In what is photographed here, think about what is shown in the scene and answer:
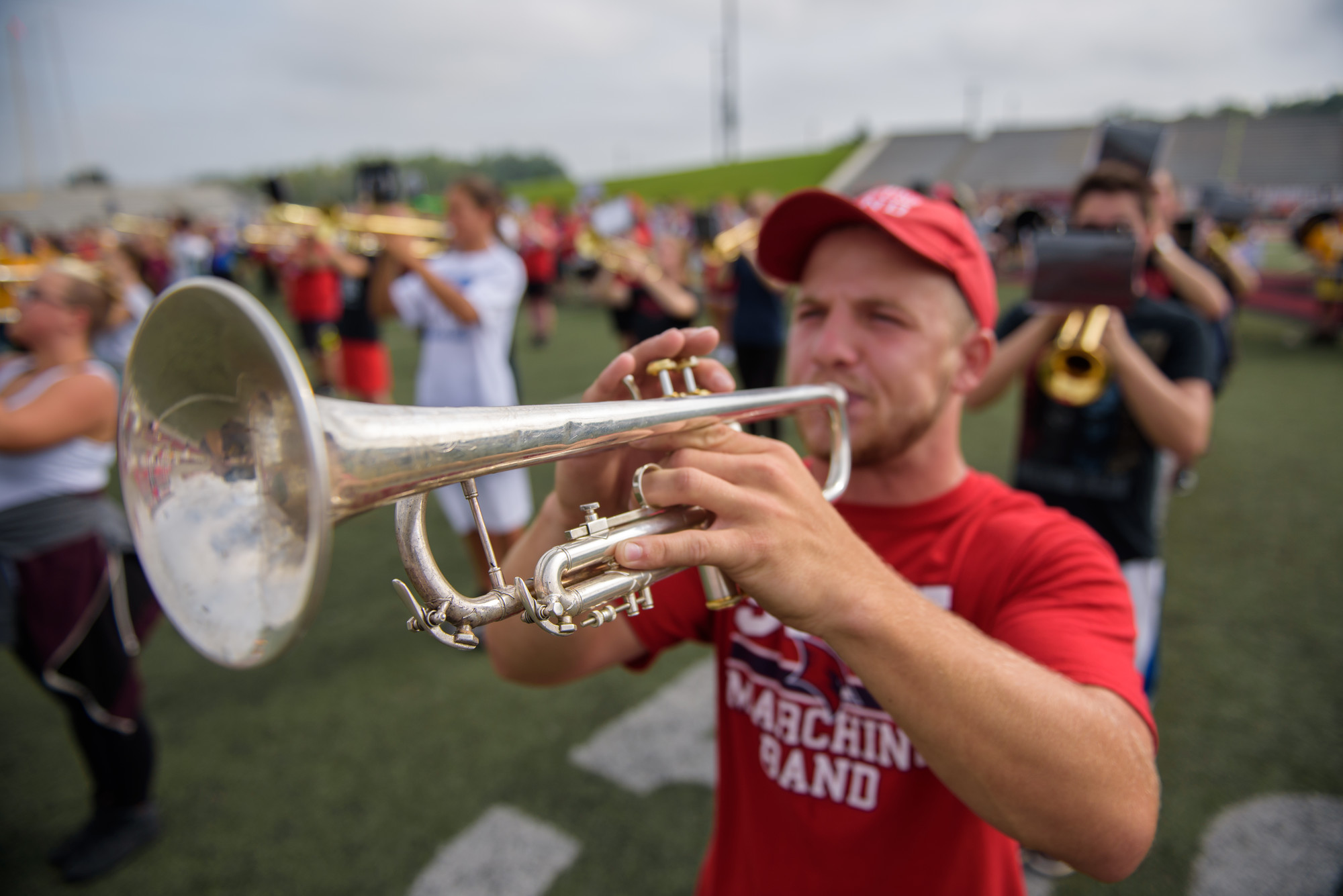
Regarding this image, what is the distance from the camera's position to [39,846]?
2.79 m

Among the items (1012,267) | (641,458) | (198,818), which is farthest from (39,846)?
(1012,267)

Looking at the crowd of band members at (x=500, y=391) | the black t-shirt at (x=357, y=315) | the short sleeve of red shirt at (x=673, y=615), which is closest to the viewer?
the short sleeve of red shirt at (x=673, y=615)

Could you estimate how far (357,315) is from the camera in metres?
7.09

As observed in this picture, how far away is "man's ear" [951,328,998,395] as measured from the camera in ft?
4.91

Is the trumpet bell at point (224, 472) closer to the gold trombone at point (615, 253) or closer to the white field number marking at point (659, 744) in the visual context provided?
the white field number marking at point (659, 744)

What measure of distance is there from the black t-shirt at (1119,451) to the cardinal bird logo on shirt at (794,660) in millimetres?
1869

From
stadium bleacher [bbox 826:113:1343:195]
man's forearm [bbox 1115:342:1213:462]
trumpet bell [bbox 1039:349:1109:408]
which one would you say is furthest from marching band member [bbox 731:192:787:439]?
stadium bleacher [bbox 826:113:1343:195]

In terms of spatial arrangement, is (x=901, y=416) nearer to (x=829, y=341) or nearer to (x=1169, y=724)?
(x=829, y=341)

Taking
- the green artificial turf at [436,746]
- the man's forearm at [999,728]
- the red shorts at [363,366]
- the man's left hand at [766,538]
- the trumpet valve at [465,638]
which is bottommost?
the green artificial turf at [436,746]

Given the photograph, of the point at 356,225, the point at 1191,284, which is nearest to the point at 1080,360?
the point at 1191,284

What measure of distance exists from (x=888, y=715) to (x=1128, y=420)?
205cm

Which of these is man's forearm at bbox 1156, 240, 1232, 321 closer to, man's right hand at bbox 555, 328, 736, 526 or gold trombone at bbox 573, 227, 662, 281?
man's right hand at bbox 555, 328, 736, 526

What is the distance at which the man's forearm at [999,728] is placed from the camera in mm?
954

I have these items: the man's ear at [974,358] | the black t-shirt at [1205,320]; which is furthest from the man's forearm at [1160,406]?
the man's ear at [974,358]
